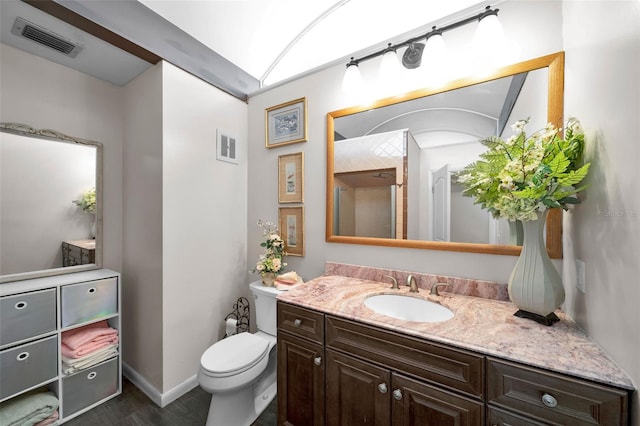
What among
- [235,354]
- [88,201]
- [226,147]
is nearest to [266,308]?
[235,354]

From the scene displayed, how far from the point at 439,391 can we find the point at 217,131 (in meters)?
2.16

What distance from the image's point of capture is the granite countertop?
722mm

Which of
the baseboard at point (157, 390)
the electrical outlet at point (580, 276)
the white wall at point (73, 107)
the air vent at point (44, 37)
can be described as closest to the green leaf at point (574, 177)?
the electrical outlet at point (580, 276)

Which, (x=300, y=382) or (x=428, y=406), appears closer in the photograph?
(x=428, y=406)

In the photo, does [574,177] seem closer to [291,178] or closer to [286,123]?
[291,178]

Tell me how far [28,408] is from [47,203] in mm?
1246

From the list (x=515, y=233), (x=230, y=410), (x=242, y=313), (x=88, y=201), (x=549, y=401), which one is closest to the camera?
(x=549, y=401)

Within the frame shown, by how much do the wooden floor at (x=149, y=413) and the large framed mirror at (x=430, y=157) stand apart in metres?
1.41

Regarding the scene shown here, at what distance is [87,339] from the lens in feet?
5.26

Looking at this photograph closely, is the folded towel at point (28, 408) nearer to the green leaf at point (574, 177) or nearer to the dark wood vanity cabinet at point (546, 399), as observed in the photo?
the dark wood vanity cabinet at point (546, 399)

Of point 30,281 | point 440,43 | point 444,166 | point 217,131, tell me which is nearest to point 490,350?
point 444,166

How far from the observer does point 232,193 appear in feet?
7.00

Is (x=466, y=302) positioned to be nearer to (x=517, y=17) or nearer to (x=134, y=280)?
(x=517, y=17)

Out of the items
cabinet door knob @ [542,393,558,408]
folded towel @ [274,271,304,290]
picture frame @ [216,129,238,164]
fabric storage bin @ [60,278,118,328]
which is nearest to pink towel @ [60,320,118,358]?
fabric storage bin @ [60,278,118,328]
